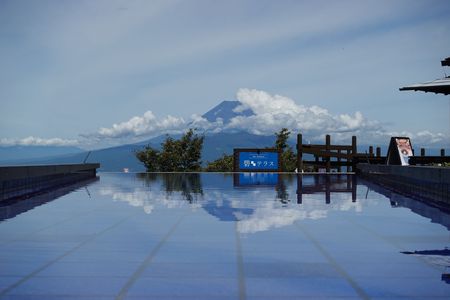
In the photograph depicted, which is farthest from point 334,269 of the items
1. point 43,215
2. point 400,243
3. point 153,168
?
point 153,168

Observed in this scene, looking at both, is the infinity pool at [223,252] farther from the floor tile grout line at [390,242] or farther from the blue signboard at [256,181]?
the blue signboard at [256,181]

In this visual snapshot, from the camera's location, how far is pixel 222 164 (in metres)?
65.1

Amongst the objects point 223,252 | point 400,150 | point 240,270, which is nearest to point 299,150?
point 400,150

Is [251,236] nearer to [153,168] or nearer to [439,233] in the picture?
[439,233]

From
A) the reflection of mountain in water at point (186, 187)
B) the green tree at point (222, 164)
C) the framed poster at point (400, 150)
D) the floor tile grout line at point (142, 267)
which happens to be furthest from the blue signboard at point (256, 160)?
the floor tile grout line at point (142, 267)

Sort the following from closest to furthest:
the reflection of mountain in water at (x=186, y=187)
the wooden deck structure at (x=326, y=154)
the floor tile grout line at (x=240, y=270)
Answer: the floor tile grout line at (x=240, y=270), the reflection of mountain in water at (x=186, y=187), the wooden deck structure at (x=326, y=154)

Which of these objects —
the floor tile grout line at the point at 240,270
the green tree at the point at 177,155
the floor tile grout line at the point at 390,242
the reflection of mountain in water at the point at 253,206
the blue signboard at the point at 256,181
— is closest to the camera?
the floor tile grout line at the point at 240,270

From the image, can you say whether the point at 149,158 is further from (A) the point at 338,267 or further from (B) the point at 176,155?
(A) the point at 338,267

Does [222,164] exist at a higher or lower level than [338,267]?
higher

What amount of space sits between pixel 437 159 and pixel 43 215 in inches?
782

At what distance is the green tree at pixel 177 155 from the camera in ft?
179

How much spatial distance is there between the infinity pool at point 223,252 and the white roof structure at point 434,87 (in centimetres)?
596

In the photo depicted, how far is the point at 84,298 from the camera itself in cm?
525

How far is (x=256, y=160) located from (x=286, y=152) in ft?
84.9
